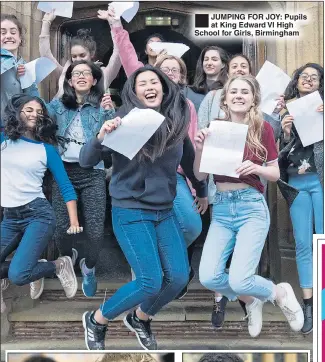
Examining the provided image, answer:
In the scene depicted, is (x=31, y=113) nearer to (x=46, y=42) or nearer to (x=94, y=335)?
(x=46, y=42)

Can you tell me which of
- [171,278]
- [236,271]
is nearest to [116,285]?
[171,278]

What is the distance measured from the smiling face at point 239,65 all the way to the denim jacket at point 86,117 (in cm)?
82

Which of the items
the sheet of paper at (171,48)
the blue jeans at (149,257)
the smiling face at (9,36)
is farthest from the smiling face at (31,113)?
the sheet of paper at (171,48)

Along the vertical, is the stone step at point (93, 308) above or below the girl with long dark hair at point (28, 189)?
below

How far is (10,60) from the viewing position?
140 inches

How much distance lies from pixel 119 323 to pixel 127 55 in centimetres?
170

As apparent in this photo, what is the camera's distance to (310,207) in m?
3.67

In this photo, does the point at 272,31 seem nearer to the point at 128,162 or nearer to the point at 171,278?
the point at 128,162

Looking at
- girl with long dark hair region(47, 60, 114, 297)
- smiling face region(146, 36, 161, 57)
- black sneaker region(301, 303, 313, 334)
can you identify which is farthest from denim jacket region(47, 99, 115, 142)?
black sneaker region(301, 303, 313, 334)

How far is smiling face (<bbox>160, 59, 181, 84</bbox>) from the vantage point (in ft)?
11.9

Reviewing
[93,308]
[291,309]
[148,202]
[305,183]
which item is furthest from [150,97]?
[291,309]

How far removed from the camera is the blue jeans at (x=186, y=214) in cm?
354

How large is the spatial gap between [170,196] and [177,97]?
22.8 inches

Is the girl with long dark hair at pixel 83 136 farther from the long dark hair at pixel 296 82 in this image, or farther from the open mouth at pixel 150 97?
the long dark hair at pixel 296 82
